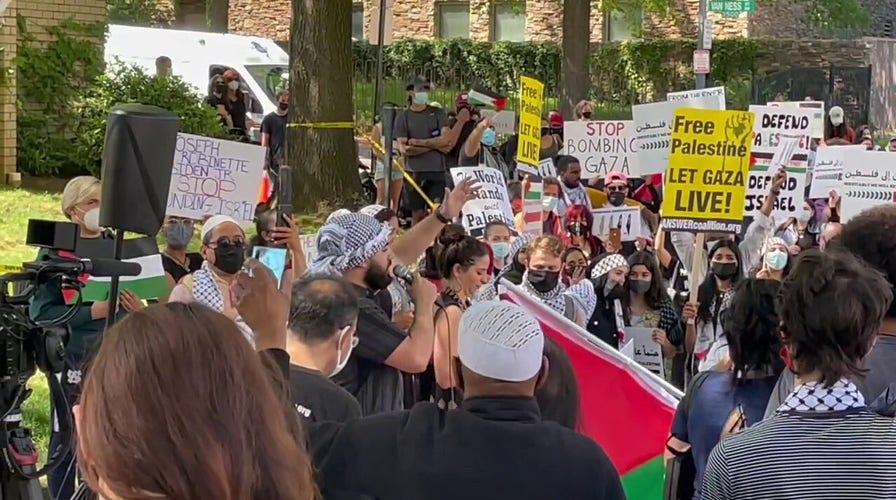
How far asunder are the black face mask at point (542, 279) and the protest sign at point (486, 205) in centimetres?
179

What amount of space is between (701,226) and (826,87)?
21005mm

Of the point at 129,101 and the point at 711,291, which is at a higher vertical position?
the point at 129,101

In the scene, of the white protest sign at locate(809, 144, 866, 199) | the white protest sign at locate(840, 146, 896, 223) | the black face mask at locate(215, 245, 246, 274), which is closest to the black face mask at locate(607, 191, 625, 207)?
the white protest sign at locate(809, 144, 866, 199)

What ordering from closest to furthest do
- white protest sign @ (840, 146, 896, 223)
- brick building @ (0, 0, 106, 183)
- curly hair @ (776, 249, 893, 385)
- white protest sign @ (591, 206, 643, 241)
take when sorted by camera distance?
curly hair @ (776, 249, 893, 385) < white protest sign @ (840, 146, 896, 223) < white protest sign @ (591, 206, 643, 241) < brick building @ (0, 0, 106, 183)

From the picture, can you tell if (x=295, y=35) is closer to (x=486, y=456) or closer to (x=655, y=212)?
(x=655, y=212)

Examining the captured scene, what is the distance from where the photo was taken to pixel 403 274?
5.38 m

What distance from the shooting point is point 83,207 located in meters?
6.05

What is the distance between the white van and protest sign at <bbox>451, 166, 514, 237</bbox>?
10.2m

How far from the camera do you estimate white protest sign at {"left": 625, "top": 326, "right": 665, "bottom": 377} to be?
24.7ft

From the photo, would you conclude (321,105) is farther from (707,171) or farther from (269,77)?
(707,171)

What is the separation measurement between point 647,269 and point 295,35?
26.8 feet

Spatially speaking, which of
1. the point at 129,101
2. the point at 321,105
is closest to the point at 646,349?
the point at 321,105

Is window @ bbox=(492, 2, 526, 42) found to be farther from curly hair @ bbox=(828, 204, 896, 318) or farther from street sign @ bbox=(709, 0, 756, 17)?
curly hair @ bbox=(828, 204, 896, 318)

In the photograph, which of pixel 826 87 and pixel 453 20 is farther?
pixel 453 20
